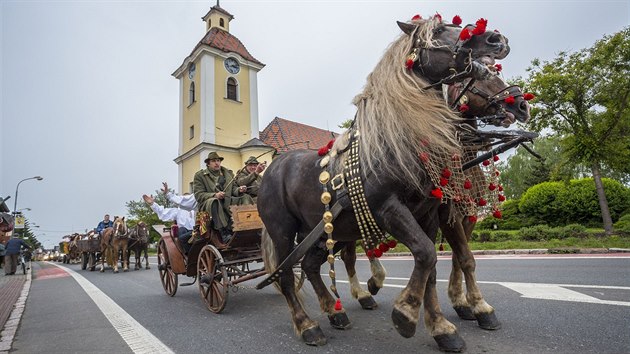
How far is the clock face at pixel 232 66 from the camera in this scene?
27247 millimetres

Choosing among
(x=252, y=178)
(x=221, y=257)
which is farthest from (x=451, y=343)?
(x=252, y=178)

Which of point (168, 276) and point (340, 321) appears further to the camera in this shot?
point (168, 276)

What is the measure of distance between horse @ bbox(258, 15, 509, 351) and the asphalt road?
410mm

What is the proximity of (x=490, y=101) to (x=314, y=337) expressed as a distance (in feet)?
7.66

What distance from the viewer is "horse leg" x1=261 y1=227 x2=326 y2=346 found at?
3.20 meters

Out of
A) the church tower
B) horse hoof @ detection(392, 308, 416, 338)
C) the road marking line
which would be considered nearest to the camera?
horse hoof @ detection(392, 308, 416, 338)

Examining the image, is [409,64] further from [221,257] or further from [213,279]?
[213,279]

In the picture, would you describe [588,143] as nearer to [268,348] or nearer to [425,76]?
[425,76]

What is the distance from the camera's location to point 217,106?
25.8 meters

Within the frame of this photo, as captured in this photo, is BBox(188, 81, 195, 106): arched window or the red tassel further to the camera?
BBox(188, 81, 195, 106): arched window

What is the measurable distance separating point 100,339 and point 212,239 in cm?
197

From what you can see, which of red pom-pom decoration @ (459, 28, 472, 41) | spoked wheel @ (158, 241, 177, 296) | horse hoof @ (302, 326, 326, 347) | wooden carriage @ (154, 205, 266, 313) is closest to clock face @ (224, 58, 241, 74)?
spoked wheel @ (158, 241, 177, 296)

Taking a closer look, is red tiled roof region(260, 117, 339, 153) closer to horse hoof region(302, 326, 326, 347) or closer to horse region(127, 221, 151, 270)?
horse region(127, 221, 151, 270)

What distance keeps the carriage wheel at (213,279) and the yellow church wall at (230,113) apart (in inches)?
813
